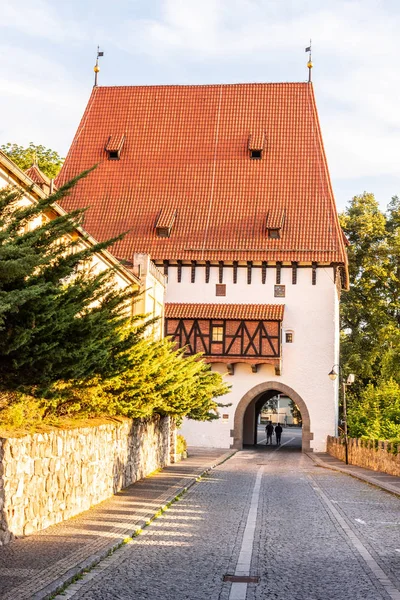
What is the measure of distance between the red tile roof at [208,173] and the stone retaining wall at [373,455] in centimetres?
1521

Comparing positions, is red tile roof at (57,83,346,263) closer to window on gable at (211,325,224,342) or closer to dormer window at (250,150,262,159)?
dormer window at (250,150,262,159)

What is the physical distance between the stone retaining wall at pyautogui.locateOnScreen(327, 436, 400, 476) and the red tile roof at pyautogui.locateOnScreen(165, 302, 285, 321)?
10978 millimetres

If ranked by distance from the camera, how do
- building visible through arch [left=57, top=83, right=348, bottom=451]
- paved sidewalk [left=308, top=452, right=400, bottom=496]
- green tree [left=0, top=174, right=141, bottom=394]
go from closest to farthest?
green tree [left=0, top=174, right=141, bottom=394] → paved sidewalk [left=308, top=452, right=400, bottom=496] → building visible through arch [left=57, top=83, right=348, bottom=451]

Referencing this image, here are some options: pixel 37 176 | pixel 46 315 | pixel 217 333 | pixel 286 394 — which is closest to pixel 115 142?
pixel 217 333

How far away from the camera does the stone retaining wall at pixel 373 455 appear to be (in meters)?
29.8

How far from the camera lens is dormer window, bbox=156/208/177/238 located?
180 ft

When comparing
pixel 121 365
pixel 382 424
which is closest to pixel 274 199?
pixel 382 424

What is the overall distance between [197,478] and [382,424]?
14.1m

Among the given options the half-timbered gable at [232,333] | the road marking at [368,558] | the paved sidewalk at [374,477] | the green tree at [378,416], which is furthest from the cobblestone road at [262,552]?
the half-timbered gable at [232,333]

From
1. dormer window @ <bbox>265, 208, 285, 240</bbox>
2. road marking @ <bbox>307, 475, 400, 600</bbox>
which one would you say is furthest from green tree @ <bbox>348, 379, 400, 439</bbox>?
road marking @ <bbox>307, 475, 400, 600</bbox>

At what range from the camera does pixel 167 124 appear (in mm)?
60188

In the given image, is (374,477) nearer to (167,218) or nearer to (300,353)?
(300,353)

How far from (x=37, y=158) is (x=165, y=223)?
9.85 metres

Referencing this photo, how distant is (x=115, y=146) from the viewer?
194ft
